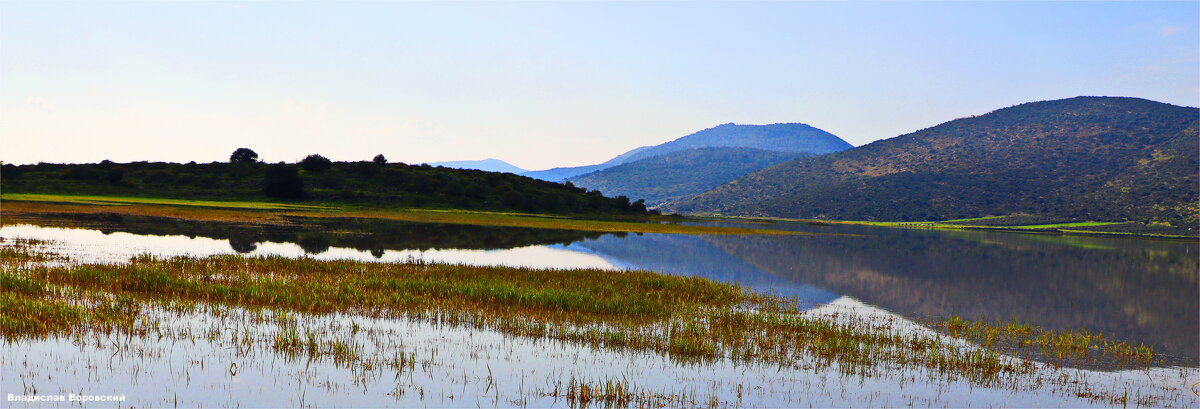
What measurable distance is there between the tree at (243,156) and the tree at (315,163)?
17519 mm

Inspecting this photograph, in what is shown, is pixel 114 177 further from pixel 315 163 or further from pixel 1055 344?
pixel 1055 344

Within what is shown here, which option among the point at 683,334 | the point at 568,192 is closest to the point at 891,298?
the point at 683,334

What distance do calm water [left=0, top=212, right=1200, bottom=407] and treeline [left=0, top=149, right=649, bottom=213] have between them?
62488 millimetres

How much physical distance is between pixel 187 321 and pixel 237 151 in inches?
5710

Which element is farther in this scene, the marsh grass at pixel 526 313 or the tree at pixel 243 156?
the tree at pixel 243 156

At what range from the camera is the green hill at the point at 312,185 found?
11531 centimetres

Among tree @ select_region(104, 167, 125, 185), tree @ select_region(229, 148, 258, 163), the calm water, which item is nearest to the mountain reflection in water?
the calm water

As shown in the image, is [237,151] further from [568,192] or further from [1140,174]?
[1140,174]

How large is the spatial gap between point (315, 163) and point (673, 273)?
372ft

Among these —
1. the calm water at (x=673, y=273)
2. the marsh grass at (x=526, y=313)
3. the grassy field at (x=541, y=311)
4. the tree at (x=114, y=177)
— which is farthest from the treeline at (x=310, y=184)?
the marsh grass at (x=526, y=313)

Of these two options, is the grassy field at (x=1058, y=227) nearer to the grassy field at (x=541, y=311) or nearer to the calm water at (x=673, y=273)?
the calm water at (x=673, y=273)

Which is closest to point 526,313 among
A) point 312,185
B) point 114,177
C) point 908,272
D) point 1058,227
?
point 908,272

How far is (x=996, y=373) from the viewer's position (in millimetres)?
15234

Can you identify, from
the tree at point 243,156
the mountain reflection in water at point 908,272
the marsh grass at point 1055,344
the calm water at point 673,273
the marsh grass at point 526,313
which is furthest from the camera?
the tree at point 243,156
